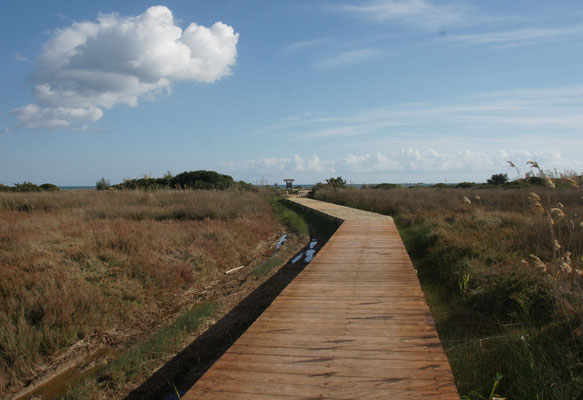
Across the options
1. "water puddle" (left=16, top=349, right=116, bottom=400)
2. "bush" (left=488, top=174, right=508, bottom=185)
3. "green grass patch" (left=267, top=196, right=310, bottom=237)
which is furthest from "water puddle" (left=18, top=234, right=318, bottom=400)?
"bush" (left=488, top=174, right=508, bottom=185)

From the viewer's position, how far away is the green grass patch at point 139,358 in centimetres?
405

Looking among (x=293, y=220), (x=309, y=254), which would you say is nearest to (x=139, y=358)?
(x=309, y=254)

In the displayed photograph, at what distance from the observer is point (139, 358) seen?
15.1 feet

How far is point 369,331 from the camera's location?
353cm

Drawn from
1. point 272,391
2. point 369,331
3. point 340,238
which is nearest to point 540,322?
point 369,331

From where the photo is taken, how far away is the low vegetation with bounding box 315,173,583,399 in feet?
10.7

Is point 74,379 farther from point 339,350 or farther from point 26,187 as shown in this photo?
point 26,187

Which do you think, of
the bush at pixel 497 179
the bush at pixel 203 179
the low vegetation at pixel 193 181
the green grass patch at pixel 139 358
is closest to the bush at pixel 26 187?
the low vegetation at pixel 193 181

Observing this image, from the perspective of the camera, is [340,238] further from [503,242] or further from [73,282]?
[73,282]

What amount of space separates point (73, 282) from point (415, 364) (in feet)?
17.2

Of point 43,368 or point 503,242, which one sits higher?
point 503,242

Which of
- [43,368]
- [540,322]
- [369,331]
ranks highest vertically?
[369,331]

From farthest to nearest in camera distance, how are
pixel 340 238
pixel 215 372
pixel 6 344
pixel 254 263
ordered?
pixel 254 263 → pixel 340 238 → pixel 6 344 → pixel 215 372

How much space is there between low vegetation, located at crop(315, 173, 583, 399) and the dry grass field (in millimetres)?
4539
